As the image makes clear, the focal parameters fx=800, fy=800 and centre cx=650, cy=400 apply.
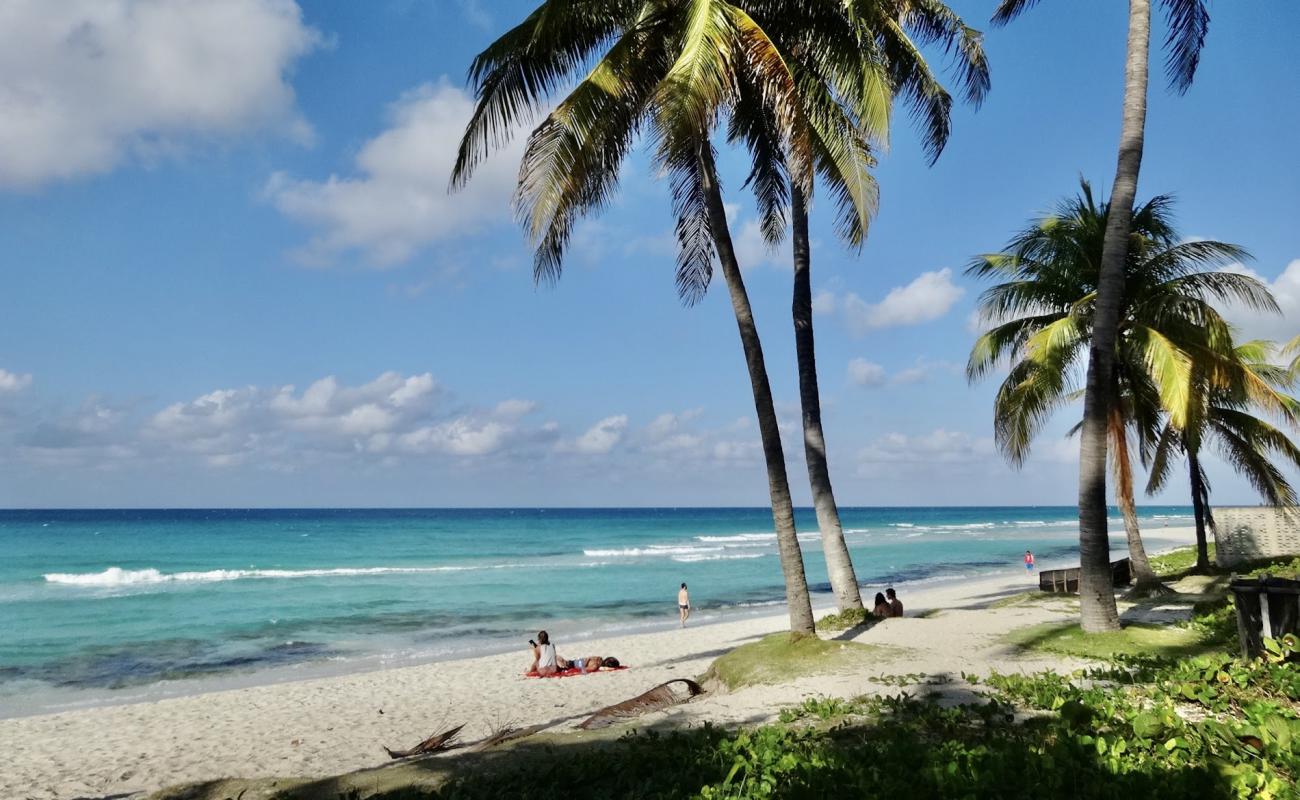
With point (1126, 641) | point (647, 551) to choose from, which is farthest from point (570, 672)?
point (647, 551)

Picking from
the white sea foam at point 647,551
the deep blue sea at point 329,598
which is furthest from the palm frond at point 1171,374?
the white sea foam at point 647,551

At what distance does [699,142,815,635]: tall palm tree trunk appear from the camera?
10.5 m

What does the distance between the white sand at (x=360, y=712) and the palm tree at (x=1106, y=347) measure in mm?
1404

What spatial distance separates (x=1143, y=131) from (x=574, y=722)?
11.0 meters

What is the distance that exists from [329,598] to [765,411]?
81.7ft

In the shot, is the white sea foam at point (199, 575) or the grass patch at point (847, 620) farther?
the white sea foam at point (199, 575)

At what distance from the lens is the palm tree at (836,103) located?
435 inches

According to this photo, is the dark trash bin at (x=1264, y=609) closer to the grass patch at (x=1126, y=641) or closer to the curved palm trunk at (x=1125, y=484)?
the grass patch at (x=1126, y=641)

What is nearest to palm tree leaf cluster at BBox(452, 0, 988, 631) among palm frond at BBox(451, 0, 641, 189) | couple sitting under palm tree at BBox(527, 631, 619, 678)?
palm frond at BBox(451, 0, 641, 189)

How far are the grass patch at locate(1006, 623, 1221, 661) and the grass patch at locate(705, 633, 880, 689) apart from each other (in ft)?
7.37

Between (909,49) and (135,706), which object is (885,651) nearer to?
(909,49)

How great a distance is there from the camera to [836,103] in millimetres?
11938

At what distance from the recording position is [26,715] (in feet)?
45.5

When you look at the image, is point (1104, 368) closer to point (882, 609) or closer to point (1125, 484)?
point (882, 609)
